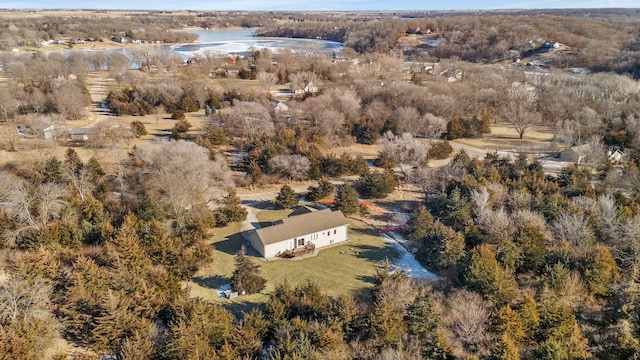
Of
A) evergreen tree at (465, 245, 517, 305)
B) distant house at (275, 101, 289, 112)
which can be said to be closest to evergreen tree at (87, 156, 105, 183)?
distant house at (275, 101, 289, 112)

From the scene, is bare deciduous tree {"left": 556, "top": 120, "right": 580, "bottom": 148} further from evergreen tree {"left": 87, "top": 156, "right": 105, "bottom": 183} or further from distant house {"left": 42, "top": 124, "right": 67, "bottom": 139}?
distant house {"left": 42, "top": 124, "right": 67, "bottom": 139}

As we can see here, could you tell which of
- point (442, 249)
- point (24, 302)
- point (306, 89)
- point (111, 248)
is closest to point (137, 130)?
point (111, 248)

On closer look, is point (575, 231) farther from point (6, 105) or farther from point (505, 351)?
point (6, 105)

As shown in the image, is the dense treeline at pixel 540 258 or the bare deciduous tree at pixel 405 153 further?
the bare deciduous tree at pixel 405 153

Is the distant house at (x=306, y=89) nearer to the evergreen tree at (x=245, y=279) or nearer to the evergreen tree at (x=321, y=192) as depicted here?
the evergreen tree at (x=321, y=192)

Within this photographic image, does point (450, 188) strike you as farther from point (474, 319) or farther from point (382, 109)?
point (382, 109)

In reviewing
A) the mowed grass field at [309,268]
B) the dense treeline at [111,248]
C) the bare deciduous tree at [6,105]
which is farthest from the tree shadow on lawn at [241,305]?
the bare deciduous tree at [6,105]
